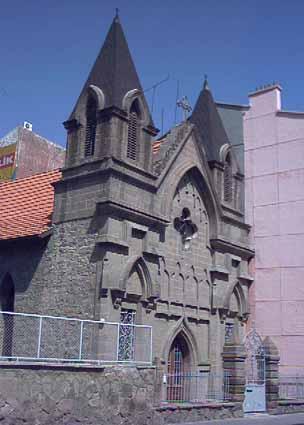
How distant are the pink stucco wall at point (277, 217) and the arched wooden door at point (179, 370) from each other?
490cm

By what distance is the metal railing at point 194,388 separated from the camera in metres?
22.9

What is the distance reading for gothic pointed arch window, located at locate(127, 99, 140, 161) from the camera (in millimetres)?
22781

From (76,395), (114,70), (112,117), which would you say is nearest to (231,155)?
(114,70)

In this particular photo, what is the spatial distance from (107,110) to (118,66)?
90.7 inches

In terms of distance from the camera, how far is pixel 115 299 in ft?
66.5

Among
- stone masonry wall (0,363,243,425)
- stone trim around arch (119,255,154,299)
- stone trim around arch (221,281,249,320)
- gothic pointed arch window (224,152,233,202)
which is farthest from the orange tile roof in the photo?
stone trim around arch (221,281,249,320)

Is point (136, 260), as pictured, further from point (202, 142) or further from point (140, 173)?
point (202, 142)

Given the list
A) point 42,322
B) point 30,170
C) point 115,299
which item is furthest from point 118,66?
point 30,170

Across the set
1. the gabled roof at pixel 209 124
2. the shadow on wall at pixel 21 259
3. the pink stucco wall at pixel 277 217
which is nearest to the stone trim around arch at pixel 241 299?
the pink stucco wall at pixel 277 217

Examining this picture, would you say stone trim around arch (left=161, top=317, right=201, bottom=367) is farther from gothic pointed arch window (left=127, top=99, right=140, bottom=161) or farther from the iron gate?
gothic pointed arch window (left=127, top=99, right=140, bottom=161)

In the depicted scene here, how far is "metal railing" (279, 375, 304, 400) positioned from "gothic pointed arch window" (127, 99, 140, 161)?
37.8ft

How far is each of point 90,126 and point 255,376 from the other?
39.7 ft

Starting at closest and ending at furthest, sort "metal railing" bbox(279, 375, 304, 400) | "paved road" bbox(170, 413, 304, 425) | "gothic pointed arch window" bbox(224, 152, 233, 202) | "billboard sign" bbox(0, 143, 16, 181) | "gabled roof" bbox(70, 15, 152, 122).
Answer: "paved road" bbox(170, 413, 304, 425) → "gabled roof" bbox(70, 15, 152, 122) → "metal railing" bbox(279, 375, 304, 400) → "gothic pointed arch window" bbox(224, 152, 233, 202) → "billboard sign" bbox(0, 143, 16, 181)

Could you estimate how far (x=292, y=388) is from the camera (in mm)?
25656
